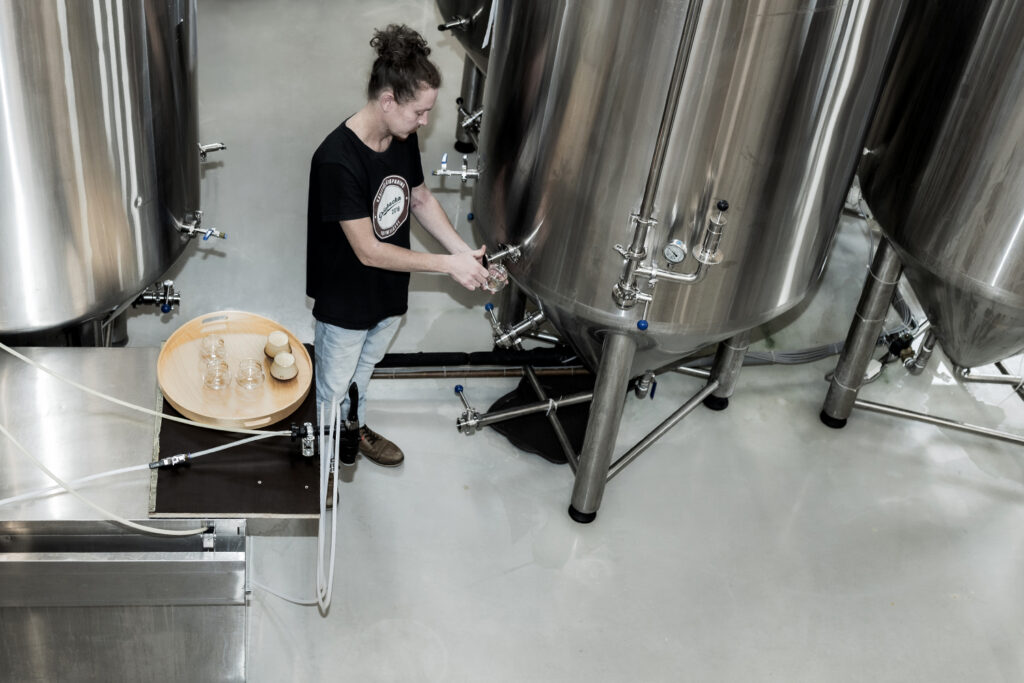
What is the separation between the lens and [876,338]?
3.14m

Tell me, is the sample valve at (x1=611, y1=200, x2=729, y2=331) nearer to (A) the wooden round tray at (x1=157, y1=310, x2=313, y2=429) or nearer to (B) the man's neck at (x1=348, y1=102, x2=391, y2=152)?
(B) the man's neck at (x1=348, y1=102, x2=391, y2=152)

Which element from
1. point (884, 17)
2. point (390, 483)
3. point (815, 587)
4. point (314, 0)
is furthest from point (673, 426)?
point (314, 0)

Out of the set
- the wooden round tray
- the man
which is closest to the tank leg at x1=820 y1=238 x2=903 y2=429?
the man

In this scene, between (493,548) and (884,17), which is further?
(493,548)

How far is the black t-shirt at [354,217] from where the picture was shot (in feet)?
7.16

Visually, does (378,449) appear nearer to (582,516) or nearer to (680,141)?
(582,516)

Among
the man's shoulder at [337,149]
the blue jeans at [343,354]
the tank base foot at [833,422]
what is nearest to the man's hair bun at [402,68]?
the man's shoulder at [337,149]

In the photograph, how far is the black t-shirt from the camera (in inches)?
86.0

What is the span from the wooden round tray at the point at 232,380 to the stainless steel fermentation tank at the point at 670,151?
67 centimetres

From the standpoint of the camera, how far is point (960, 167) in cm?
251

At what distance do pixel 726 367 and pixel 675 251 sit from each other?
1.14 m

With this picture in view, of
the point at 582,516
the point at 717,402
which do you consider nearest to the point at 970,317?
the point at 717,402

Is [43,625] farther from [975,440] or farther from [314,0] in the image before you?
[314,0]

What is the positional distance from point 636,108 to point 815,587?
1.51 meters
